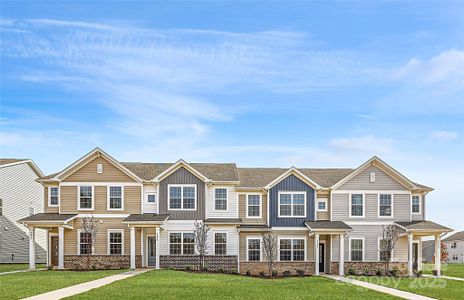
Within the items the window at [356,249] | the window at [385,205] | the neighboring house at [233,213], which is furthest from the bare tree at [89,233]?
the window at [385,205]

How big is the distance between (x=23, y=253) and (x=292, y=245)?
22.2 meters

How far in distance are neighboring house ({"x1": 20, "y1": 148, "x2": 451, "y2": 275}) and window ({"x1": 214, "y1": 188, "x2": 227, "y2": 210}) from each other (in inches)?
2.4

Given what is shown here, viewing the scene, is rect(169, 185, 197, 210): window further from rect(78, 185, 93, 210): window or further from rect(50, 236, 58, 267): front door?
rect(50, 236, 58, 267): front door

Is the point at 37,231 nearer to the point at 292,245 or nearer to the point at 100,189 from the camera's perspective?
the point at 100,189

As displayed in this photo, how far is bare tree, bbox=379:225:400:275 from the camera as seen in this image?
34.6 metres

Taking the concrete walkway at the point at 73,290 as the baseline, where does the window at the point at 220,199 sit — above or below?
above

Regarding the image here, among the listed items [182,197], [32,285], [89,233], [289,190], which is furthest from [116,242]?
[32,285]

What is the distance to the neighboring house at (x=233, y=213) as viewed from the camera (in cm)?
3569

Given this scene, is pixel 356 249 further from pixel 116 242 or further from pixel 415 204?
pixel 116 242

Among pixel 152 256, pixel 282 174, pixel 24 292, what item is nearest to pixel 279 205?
pixel 282 174

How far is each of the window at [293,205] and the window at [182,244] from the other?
18.9 feet

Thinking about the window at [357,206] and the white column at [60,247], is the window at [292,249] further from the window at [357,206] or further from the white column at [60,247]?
the white column at [60,247]

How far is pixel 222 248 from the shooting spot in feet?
118

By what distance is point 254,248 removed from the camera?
3650 centimetres
